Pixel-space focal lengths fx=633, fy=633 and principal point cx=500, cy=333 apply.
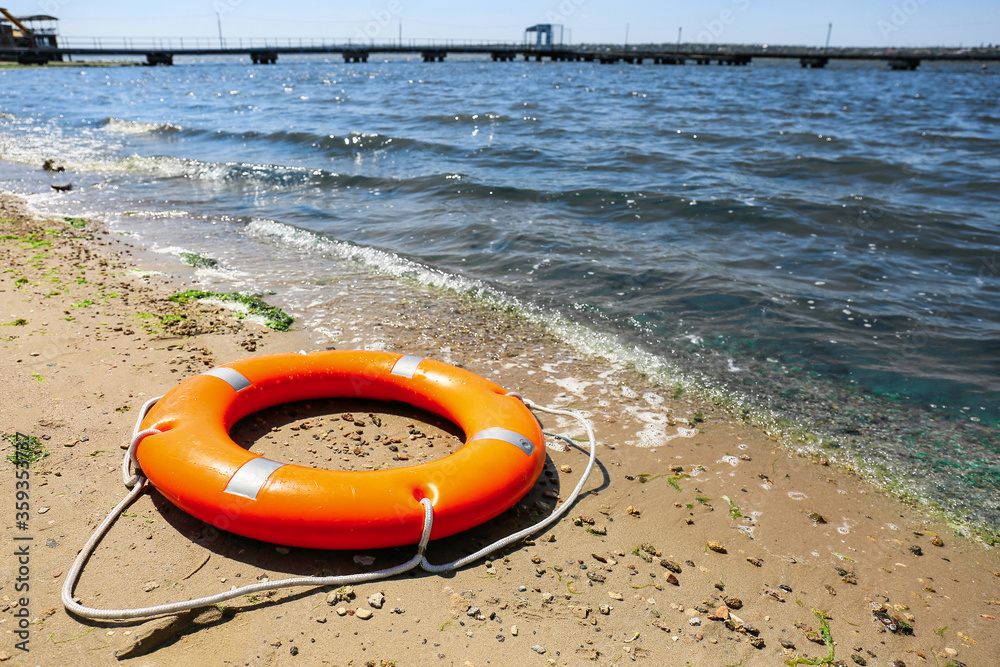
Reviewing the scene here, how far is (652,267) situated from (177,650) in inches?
213

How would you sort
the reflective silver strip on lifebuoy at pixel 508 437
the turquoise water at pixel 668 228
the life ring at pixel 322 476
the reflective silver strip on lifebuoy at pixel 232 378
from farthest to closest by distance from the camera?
the turquoise water at pixel 668 228 < the reflective silver strip on lifebuoy at pixel 232 378 < the reflective silver strip on lifebuoy at pixel 508 437 < the life ring at pixel 322 476

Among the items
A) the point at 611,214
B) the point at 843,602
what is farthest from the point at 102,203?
the point at 843,602

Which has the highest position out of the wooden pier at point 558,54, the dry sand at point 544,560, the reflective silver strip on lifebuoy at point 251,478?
the wooden pier at point 558,54

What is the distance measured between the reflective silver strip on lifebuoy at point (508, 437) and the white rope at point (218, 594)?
302mm

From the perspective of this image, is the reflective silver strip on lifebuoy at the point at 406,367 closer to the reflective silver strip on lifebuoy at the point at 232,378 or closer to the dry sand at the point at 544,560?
the dry sand at the point at 544,560

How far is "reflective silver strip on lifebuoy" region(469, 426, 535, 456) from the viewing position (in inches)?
113

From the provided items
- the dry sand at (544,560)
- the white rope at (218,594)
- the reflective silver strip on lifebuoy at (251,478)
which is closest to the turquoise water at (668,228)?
the dry sand at (544,560)

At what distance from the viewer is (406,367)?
347 centimetres

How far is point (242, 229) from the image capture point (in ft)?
24.8

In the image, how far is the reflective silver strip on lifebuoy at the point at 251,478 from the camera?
244 centimetres

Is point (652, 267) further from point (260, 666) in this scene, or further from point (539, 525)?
point (260, 666)

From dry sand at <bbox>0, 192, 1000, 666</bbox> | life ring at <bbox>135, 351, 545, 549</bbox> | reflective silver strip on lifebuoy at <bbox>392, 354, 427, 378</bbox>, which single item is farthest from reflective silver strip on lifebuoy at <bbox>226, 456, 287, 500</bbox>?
reflective silver strip on lifebuoy at <bbox>392, 354, 427, 378</bbox>

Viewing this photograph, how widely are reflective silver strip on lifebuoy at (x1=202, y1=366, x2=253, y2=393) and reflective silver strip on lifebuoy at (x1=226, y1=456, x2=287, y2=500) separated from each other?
2.45ft

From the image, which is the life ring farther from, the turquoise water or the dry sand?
the turquoise water
